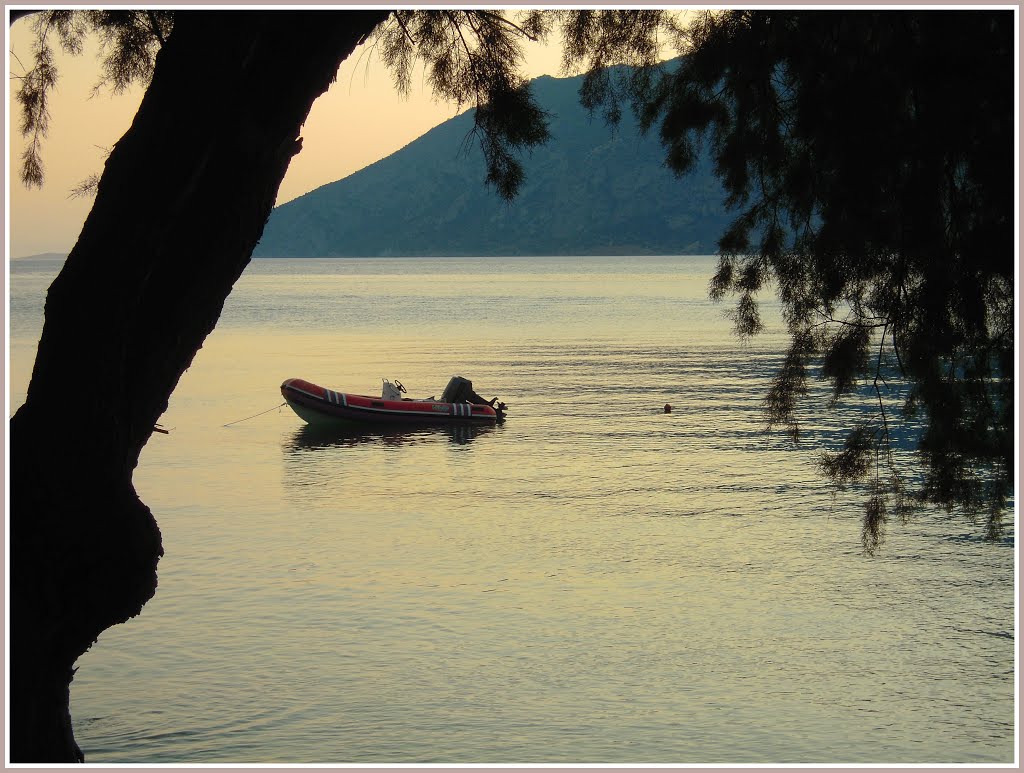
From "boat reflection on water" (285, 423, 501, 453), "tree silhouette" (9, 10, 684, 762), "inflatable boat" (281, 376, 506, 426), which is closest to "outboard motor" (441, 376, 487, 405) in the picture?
"inflatable boat" (281, 376, 506, 426)

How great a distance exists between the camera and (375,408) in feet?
83.4

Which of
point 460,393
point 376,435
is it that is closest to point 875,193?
point 376,435

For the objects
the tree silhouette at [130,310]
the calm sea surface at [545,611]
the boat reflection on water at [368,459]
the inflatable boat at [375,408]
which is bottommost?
the calm sea surface at [545,611]

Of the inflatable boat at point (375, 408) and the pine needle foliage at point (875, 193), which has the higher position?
the pine needle foliage at point (875, 193)

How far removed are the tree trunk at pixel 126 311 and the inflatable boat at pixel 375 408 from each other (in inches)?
841

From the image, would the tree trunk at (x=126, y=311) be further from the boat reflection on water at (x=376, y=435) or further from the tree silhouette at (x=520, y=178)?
the boat reflection on water at (x=376, y=435)

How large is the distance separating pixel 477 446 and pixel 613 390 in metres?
8.86

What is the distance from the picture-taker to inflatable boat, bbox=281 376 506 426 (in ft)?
83.0

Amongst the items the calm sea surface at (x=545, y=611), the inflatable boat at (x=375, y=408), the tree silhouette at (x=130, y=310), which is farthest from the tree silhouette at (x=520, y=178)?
the inflatable boat at (x=375, y=408)

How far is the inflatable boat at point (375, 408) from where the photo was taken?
83.0 ft

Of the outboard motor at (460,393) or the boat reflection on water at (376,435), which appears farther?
the outboard motor at (460,393)

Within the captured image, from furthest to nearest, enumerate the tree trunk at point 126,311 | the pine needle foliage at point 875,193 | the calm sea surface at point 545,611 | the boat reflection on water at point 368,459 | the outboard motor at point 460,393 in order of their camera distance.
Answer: the outboard motor at point 460,393
the boat reflection on water at point 368,459
the calm sea surface at point 545,611
the pine needle foliage at point 875,193
the tree trunk at point 126,311

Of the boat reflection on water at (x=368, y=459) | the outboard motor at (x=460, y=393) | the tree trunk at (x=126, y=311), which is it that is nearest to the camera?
the tree trunk at (x=126, y=311)

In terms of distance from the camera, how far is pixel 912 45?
5191 millimetres
